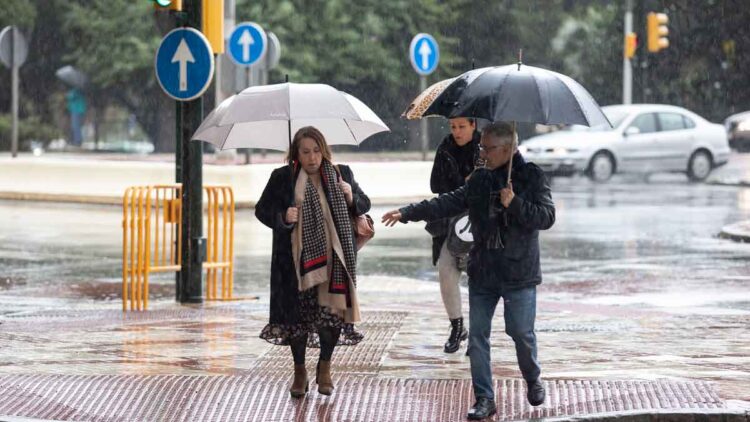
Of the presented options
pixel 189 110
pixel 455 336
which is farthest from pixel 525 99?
pixel 189 110

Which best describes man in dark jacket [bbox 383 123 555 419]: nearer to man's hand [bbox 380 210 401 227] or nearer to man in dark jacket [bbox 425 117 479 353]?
man's hand [bbox 380 210 401 227]

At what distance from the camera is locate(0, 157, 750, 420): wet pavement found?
8.02 metres

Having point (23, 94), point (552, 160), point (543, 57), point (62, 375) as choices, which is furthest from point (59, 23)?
point (62, 375)

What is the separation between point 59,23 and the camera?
57250mm

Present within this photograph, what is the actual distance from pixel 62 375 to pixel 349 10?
42.3m

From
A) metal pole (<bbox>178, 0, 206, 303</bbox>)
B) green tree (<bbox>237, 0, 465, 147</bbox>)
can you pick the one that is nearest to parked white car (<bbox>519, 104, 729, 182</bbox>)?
green tree (<bbox>237, 0, 465, 147</bbox>)

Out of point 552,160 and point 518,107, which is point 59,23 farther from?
point 518,107

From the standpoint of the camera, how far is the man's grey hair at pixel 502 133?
7688mm

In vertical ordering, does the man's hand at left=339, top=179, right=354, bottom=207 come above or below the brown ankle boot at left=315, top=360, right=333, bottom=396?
above

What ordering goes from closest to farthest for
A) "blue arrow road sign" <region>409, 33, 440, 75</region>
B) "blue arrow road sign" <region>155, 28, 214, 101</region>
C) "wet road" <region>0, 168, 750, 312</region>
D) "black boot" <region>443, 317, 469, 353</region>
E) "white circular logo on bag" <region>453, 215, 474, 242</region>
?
"white circular logo on bag" <region>453, 215, 474, 242</region>, "black boot" <region>443, 317, 469, 353</region>, "blue arrow road sign" <region>155, 28, 214, 101</region>, "wet road" <region>0, 168, 750, 312</region>, "blue arrow road sign" <region>409, 33, 440, 75</region>

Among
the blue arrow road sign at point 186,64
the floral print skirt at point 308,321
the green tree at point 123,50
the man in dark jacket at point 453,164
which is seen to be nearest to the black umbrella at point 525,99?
the floral print skirt at point 308,321

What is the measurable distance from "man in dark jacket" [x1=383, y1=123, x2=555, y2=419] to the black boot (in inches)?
88.0

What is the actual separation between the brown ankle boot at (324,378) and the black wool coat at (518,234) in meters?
1.00

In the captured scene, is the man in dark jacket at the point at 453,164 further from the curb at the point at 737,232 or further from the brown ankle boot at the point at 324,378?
the curb at the point at 737,232
